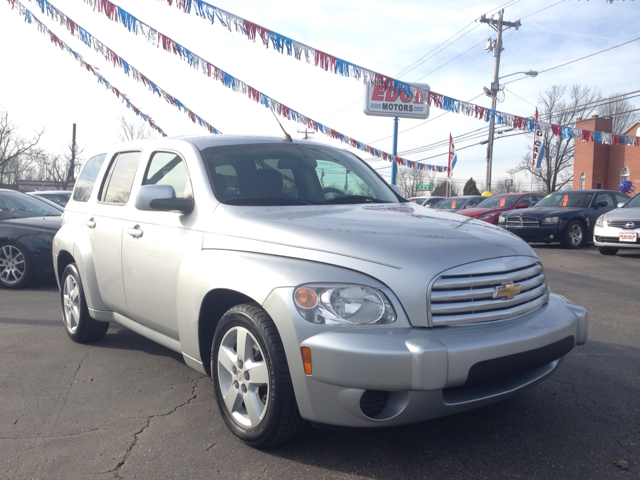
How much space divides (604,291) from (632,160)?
42304 mm

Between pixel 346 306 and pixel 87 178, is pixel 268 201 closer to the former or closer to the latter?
Result: pixel 346 306

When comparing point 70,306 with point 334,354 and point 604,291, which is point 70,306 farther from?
point 604,291

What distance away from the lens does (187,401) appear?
11.5ft

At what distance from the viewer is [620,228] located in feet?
35.6

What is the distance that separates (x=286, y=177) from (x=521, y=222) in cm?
1132

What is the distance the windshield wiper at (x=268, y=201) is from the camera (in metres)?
3.39

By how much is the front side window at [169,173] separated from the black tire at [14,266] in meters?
4.81

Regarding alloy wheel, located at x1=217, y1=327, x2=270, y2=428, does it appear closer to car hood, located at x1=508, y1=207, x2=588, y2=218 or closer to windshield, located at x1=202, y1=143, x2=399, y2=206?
windshield, located at x1=202, y1=143, x2=399, y2=206

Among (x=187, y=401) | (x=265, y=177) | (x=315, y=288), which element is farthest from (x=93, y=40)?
(x=315, y=288)

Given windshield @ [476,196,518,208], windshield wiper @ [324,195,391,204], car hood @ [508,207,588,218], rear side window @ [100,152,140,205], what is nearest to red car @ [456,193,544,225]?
windshield @ [476,196,518,208]

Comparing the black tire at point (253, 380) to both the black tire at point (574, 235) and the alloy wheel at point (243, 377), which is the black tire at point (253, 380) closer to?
the alloy wheel at point (243, 377)

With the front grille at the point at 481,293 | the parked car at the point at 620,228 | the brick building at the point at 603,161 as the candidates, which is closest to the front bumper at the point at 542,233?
the parked car at the point at 620,228

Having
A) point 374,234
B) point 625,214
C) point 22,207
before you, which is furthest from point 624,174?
point 374,234

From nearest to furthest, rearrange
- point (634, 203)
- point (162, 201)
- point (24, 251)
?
point (162, 201), point (24, 251), point (634, 203)
